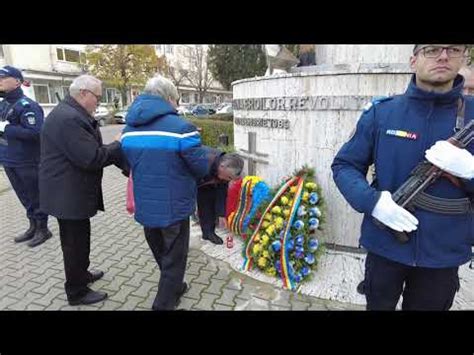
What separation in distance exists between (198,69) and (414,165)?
37.4m

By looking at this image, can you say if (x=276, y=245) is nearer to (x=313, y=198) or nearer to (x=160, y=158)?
(x=313, y=198)

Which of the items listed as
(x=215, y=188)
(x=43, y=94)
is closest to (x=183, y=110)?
(x=215, y=188)

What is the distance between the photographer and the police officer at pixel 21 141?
3.68 meters

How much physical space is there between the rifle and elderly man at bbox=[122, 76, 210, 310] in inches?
55.3

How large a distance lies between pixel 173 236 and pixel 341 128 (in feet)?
6.78

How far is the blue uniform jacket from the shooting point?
3684mm

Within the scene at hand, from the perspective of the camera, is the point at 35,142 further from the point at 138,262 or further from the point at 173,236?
the point at 173,236

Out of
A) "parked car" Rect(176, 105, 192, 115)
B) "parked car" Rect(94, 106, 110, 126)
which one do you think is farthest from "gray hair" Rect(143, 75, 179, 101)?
"parked car" Rect(94, 106, 110, 126)

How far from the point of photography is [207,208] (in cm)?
394

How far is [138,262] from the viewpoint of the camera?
3.77 meters

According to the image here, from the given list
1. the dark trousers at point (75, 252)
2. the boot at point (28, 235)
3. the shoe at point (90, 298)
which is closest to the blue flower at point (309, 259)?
the shoe at point (90, 298)
